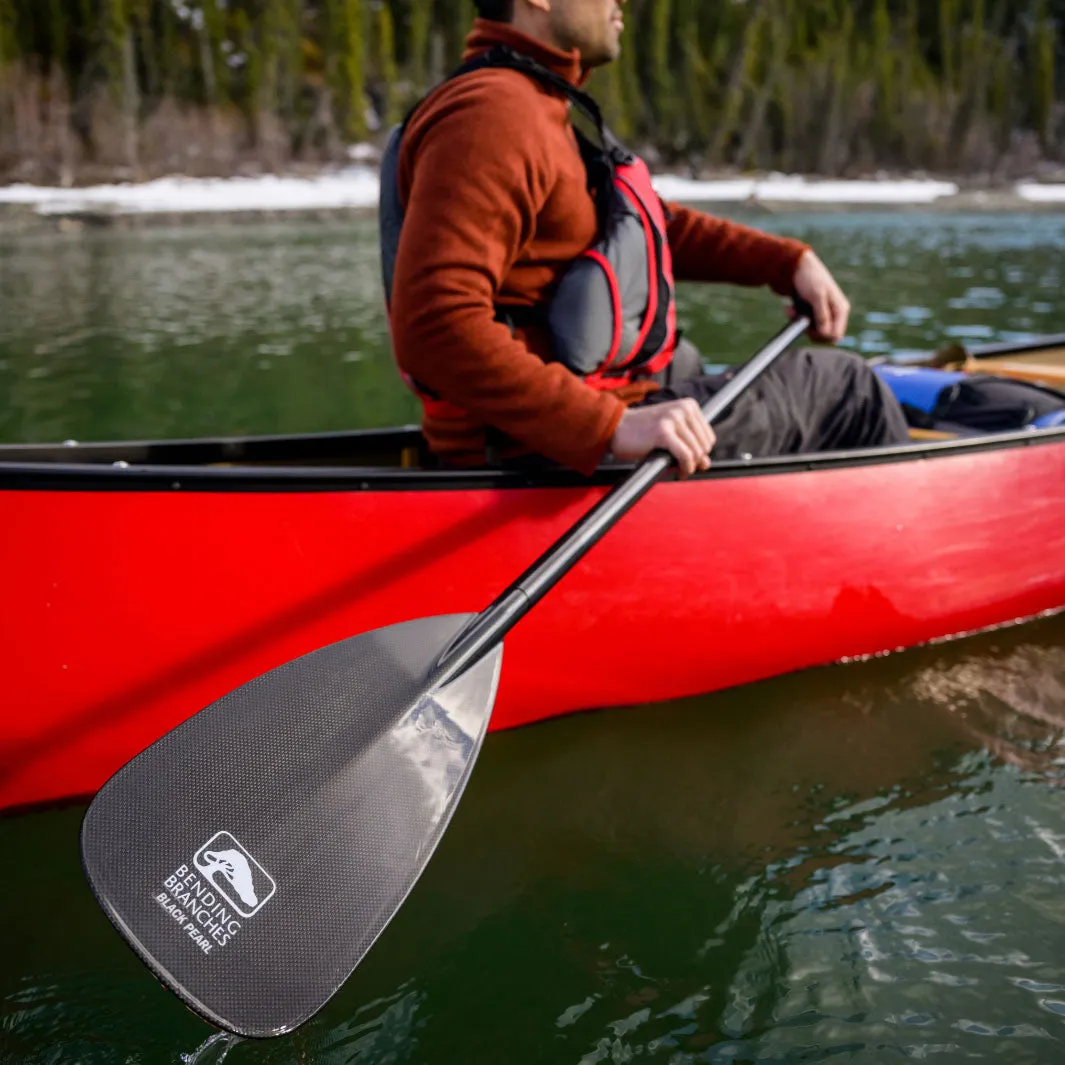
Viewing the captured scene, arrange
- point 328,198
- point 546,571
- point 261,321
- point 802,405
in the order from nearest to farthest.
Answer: point 546,571 → point 802,405 → point 261,321 → point 328,198

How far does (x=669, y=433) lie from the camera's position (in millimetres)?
2246

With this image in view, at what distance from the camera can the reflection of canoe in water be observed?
219cm

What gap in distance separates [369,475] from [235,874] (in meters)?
0.90

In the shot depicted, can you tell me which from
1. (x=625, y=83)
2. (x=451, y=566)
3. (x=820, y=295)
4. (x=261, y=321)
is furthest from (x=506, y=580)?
(x=625, y=83)

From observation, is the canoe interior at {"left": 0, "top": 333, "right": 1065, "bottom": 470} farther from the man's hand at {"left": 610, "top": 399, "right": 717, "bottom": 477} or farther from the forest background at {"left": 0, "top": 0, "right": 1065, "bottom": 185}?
the forest background at {"left": 0, "top": 0, "right": 1065, "bottom": 185}

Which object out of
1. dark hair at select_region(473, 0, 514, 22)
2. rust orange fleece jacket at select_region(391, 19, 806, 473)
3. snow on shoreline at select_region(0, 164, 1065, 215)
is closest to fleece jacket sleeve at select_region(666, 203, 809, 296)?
rust orange fleece jacket at select_region(391, 19, 806, 473)

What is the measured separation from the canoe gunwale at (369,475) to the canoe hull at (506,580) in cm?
2

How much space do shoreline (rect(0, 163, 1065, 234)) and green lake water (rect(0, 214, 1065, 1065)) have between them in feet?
77.6

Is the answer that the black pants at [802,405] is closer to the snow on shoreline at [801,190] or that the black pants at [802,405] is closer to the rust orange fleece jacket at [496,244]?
the rust orange fleece jacket at [496,244]

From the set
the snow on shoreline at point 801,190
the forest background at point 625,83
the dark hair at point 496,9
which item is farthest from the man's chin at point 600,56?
the forest background at point 625,83

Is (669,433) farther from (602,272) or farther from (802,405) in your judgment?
(802,405)

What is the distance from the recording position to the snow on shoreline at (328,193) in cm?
2750

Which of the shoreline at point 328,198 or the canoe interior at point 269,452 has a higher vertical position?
the canoe interior at point 269,452

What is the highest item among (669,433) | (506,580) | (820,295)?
(820,295)
